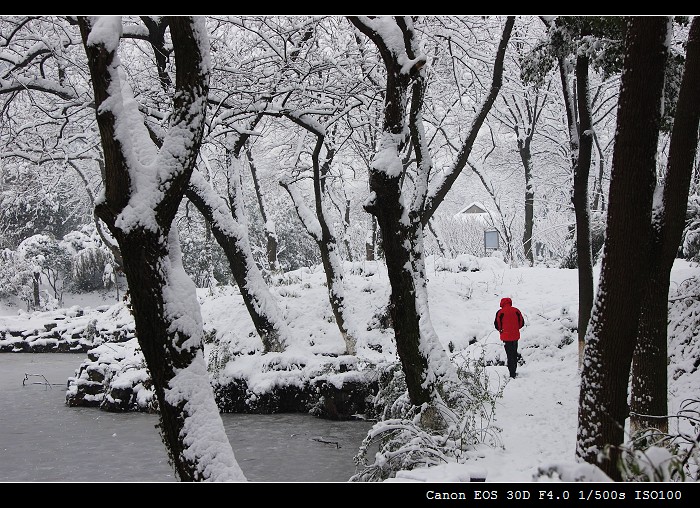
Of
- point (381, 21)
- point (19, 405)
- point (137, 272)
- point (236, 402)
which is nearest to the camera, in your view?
point (137, 272)

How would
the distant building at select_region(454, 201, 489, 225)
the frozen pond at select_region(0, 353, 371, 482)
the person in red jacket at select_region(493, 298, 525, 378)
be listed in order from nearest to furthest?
the frozen pond at select_region(0, 353, 371, 482)
the person in red jacket at select_region(493, 298, 525, 378)
the distant building at select_region(454, 201, 489, 225)

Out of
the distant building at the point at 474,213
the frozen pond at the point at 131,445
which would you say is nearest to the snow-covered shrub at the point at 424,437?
the frozen pond at the point at 131,445

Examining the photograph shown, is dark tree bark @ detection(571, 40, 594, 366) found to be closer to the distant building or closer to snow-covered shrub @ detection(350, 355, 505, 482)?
snow-covered shrub @ detection(350, 355, 505, 482)

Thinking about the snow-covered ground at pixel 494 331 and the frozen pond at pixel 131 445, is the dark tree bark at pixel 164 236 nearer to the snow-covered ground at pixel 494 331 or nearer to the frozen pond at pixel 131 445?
the snow-covered ground at pixel 494 331

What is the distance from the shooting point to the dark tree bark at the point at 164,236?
516 cm

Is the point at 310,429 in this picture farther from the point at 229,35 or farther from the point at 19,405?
the point at 229,35

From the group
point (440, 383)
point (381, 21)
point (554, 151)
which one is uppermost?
point (554, 151)

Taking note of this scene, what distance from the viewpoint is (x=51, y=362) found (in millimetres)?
20766

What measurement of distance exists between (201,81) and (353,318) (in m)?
10.7

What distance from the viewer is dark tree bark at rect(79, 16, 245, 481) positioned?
5156 mm

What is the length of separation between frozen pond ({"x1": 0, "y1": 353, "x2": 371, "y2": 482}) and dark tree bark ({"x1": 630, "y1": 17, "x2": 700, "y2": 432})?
392 cm

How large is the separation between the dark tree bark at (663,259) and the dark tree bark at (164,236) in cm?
421
